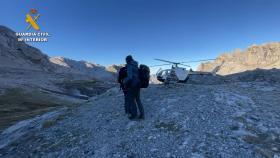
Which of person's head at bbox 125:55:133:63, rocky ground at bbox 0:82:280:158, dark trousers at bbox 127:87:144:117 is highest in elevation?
person's head at bbox 125:55:133:63

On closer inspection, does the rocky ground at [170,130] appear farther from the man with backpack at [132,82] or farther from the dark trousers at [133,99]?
the man with backpack at [132,82]

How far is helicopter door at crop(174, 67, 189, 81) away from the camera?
999 inches

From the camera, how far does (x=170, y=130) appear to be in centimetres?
1310

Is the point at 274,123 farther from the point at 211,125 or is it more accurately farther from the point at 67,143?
the point at 67,143

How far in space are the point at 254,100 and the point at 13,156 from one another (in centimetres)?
1475

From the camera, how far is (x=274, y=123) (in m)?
13.3

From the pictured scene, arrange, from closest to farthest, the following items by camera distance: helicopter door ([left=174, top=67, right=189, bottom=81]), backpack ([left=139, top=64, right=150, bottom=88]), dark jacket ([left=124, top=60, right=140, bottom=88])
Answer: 1. dark jacket ([left=124, top=60, right=140, bottom=88])
2. backpack ([left=139, top=64, right=150, bottom=88])
3. helicopter door ([left=174, top=67, right=189, bottom=81])

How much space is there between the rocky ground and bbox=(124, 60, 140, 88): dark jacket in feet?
7.10

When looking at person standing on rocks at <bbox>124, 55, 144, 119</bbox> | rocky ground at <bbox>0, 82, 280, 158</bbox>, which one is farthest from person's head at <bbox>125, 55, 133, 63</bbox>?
rocky ground at <bbox>0, 82, 280, 158</bbox>

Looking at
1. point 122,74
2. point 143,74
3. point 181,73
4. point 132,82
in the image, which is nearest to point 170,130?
point 132,82

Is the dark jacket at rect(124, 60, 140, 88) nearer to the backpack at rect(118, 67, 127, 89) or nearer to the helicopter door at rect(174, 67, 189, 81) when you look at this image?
the backpack at rect(118, 67, 127, 89)

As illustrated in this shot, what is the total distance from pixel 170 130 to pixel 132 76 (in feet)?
11.6

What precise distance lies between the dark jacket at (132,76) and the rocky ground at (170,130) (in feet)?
7.10

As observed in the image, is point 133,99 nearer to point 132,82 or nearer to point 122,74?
point 132,82
